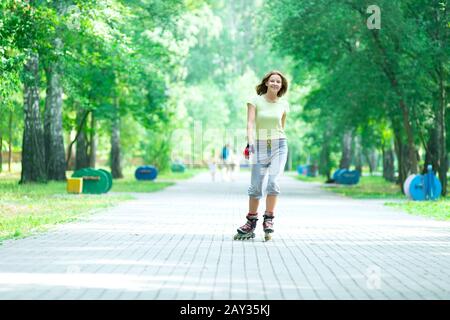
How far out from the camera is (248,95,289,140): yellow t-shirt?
43.3ft

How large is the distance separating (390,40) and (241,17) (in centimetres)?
6701

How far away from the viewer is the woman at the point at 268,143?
13.1 meters

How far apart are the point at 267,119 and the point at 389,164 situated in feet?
125

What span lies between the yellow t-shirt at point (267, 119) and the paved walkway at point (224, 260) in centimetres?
146

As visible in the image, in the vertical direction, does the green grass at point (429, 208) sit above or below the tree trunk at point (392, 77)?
below

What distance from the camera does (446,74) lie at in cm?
2903

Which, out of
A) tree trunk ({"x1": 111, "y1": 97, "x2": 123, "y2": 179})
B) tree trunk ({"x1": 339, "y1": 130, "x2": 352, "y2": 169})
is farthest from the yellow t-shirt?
tree trunk ({"x1": 111, "y1": 97, "x2": 123, "y2": 179})

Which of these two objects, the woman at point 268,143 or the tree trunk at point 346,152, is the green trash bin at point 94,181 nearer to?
the woman at point 268,143

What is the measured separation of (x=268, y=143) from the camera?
13.1 meters

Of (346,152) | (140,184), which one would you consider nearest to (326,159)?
(346,152)

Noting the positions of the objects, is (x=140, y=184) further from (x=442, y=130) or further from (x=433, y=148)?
(x=442, y=130)

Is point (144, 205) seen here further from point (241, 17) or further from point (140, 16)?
point (241, 17)

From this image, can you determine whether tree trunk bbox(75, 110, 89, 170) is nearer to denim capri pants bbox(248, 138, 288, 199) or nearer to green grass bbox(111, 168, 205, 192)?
green grass bbox(111, 168, 205, 192)

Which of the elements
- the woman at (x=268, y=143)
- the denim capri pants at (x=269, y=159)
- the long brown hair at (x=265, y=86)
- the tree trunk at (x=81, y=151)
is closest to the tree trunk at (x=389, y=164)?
the tree trunk at (x=81, y=151)
